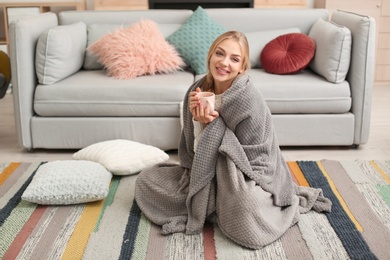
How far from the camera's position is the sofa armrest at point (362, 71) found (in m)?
3.15

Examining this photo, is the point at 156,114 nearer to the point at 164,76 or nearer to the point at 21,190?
the point at 164,76

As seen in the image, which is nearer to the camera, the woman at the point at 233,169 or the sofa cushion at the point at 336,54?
the woman at the point at 233,169

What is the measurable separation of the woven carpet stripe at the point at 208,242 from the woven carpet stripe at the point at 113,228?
1.04 ft

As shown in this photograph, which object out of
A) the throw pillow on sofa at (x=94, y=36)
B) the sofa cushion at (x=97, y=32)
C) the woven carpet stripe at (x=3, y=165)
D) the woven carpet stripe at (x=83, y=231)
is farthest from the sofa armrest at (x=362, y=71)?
the woven carpet stripe at (x=3, y=165)

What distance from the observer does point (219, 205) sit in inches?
86.1

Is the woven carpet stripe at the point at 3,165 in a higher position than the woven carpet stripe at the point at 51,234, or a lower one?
lower

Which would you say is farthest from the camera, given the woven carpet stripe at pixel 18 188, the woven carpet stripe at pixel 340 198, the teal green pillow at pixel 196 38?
the teal green pillow at pixel 196 38

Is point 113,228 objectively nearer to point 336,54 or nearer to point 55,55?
point 55,55

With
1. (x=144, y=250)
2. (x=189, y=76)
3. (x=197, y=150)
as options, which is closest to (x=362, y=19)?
(x=189, y=76)

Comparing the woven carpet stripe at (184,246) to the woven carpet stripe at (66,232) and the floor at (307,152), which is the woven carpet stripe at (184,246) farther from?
the floor at (307,152)

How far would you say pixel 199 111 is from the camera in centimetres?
216

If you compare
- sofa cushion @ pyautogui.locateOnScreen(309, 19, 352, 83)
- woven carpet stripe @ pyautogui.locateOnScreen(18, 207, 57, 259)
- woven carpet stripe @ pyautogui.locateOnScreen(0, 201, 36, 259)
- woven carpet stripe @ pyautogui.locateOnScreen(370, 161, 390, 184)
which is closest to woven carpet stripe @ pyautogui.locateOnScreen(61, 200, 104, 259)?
woven carpet stripe @ pyautogui.locateOnScreen(18, 207, 57, 259)

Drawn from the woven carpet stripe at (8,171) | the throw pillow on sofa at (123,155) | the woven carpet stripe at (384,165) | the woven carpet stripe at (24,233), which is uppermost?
the throw pillow on sofa at (123,155)

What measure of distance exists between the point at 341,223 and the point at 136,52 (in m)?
1.67
